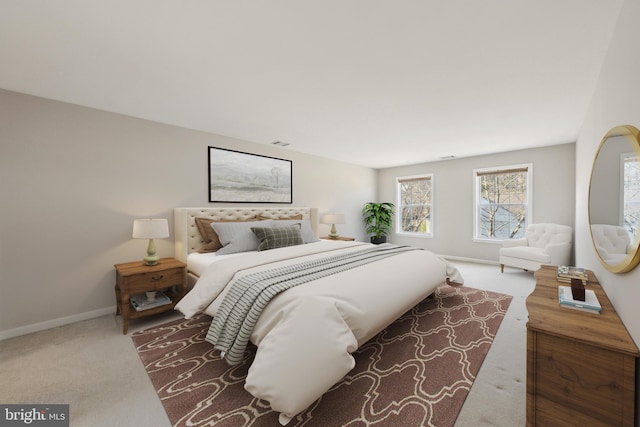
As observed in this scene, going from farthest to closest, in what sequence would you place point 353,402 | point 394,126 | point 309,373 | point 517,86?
point 394,126, point 517,86, point 353,402, point 309,373

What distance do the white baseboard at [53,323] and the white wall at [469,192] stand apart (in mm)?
6003

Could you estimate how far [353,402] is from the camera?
5.22 feet

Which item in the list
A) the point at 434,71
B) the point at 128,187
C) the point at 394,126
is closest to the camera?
the point at 434,71

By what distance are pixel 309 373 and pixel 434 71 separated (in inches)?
96.3

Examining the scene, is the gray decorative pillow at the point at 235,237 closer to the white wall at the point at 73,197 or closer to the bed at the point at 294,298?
the bed at the point at 294,298

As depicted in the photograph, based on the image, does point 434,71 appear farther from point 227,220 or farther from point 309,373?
point 227,220

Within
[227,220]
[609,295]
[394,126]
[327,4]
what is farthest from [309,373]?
[394,126]

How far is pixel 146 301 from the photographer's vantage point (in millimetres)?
2840

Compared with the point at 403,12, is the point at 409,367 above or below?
below

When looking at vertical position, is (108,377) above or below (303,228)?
below

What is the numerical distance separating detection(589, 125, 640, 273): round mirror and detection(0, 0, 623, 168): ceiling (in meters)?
0.84

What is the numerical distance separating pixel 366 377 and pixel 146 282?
2.40 m

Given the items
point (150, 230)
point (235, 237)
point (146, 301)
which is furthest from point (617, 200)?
point (146, 301)

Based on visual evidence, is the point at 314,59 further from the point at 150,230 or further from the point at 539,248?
the point at 539,248
